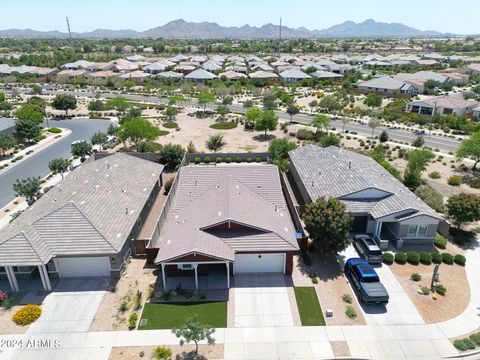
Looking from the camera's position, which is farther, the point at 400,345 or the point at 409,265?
the point at 409,265

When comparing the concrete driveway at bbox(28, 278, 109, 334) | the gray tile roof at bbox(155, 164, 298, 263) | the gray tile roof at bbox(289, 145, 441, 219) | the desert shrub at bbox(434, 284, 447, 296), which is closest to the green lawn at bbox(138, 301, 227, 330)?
the gray tile roof at bbox(155, 164, 298, 263)

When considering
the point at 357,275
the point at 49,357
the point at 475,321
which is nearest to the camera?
the point at 49,357

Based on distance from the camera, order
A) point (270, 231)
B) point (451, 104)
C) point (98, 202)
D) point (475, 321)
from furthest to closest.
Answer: point (451, 104)
point (98, 202)
point (270, 231)
point (475, 321)

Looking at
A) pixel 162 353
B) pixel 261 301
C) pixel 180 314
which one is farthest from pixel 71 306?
pixel 261 301

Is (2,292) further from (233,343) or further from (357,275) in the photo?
(357,275)

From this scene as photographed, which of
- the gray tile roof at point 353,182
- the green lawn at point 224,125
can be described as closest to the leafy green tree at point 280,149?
the gray tile roof at point 353,182

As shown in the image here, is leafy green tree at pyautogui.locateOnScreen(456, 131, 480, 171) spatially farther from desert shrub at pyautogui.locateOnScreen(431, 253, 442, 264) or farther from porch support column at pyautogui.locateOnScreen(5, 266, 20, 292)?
porch support column at pyautogui.locateOnScreen(5, 266, 20, 292)

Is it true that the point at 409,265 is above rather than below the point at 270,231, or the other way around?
below

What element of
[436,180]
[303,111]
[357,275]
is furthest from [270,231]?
[303,111]
